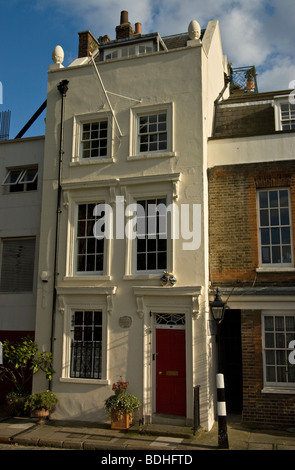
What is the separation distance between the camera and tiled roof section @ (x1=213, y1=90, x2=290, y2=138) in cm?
1336

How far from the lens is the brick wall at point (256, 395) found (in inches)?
421

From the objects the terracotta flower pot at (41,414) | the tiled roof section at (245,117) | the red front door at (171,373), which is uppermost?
the tiled roof section at (245,117)

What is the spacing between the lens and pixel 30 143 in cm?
1499

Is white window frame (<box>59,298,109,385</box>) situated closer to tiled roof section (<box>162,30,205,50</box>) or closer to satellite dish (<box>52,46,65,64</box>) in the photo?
satellite dish (<box>52,46,65,64</box>)

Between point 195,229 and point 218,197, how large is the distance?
1341 millimetres

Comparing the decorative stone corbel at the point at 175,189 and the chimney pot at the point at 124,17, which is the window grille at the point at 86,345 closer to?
the decorative stone corbel at the point at 175,189

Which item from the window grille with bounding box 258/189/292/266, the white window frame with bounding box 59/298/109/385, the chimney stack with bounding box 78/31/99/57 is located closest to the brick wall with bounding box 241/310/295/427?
the window grille with bounding box 258/189/292/266

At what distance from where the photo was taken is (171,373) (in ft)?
36.7

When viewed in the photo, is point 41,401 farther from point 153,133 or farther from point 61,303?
point 153,133

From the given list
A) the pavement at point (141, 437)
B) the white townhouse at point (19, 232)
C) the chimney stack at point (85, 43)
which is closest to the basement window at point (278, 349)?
the pavement at point (141, 437)

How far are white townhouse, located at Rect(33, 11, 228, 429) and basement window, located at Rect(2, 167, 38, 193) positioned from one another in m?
1.75

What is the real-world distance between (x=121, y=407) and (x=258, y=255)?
17.1 ft

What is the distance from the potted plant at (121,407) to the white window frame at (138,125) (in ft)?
20.5
